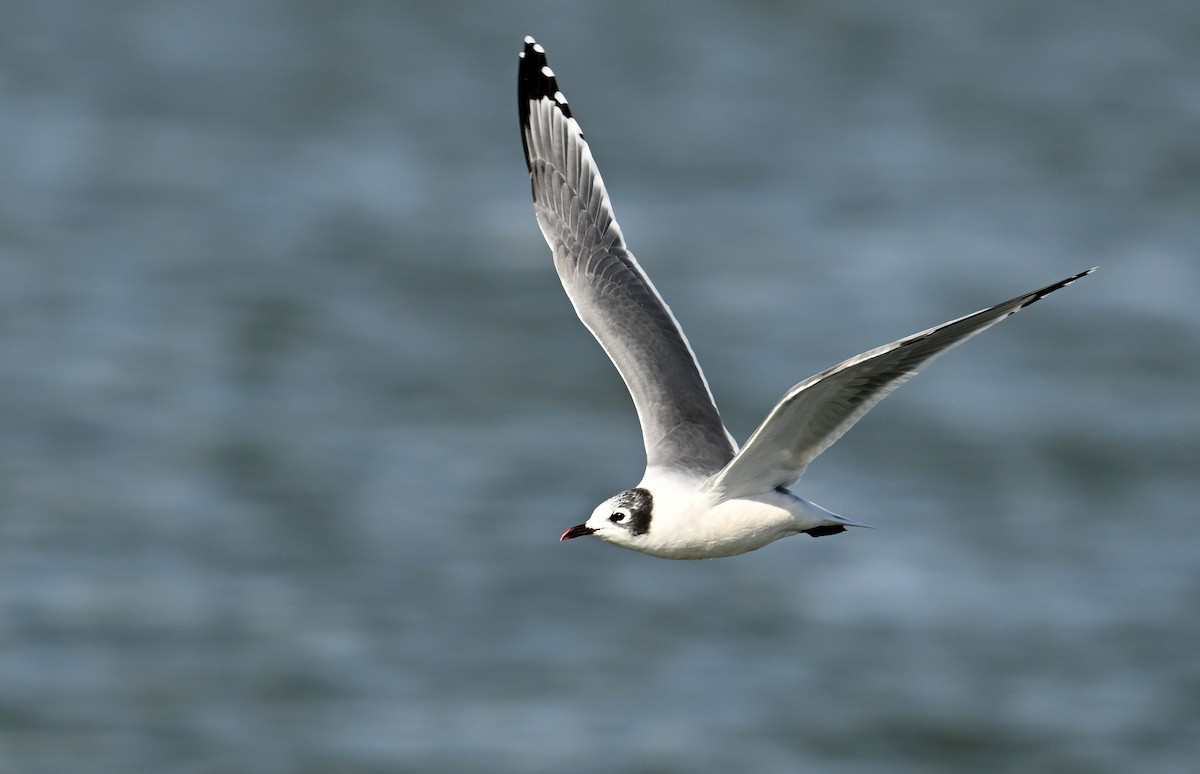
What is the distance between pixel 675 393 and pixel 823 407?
1329 millimetres

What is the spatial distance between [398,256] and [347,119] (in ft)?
16.4

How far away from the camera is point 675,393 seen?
304 inches

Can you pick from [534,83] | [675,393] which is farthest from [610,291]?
[534,83]

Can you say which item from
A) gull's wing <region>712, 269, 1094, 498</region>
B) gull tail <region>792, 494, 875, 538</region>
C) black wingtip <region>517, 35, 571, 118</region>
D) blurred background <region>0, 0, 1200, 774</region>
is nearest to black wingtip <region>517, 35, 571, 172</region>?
black wingtip <region>517, 35, 571, 118</region>

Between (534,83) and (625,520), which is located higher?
(534,83)

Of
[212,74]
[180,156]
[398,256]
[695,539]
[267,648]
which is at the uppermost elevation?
[212,74]

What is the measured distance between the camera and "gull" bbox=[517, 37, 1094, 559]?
6234 millimetres

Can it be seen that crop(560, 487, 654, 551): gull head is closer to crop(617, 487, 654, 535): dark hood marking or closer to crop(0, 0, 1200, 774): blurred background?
crop(617, 487, 654, 535): dark hood marking

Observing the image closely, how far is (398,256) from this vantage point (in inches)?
966

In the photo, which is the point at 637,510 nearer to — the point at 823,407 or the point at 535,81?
the point at 823,407

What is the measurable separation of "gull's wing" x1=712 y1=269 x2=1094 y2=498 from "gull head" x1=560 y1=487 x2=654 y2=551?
292 millimetres

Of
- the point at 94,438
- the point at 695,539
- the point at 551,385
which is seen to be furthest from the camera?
the point at 551,385

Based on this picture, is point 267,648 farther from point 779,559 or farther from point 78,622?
point 779,559

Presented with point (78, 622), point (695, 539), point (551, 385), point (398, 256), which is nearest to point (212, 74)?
point (398, 256)
